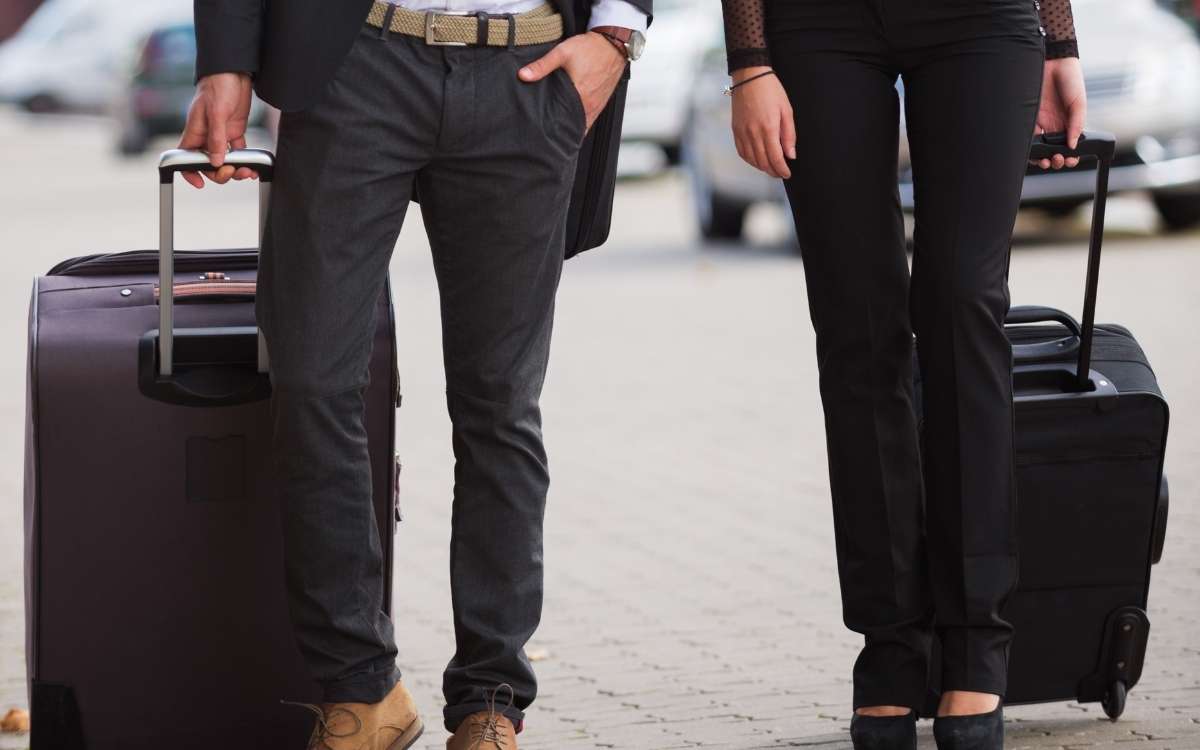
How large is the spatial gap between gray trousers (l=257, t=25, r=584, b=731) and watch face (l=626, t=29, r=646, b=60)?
137mm

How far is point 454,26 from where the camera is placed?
9.79 feet

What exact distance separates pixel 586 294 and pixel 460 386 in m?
7.95

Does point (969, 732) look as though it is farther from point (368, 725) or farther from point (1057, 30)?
point (1057, 30)

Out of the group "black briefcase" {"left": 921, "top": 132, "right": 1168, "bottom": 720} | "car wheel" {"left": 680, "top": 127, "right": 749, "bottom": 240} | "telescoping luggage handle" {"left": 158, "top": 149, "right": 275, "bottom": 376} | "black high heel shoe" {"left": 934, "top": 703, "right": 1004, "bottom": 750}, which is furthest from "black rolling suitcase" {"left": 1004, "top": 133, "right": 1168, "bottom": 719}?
"car wheel" {"left": 680, "top": 127, "right": 749, "bottom": 240}

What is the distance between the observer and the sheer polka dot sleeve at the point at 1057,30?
329 cm

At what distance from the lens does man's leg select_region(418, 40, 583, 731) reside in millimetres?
3029

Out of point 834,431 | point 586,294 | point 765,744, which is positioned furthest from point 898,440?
point 586,294

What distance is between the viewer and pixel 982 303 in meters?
3.12

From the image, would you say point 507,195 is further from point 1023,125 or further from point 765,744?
point 765,744

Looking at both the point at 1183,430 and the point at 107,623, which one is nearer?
the point at 107,623

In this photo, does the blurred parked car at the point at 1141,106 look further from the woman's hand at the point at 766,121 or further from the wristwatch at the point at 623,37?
the wristwatch at the point at 623,37

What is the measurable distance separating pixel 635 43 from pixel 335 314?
2.07ft

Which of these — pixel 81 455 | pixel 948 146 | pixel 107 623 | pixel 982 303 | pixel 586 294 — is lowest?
pixel 586 294

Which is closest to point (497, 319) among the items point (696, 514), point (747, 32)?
point (747, 32)
